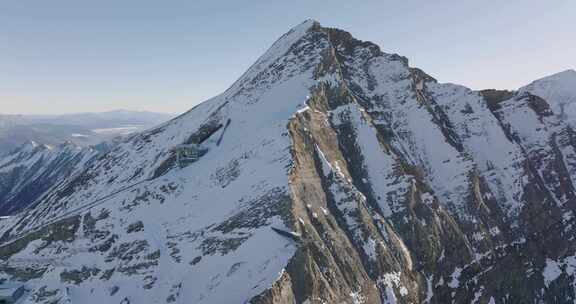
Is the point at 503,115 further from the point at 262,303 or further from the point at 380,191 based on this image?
the point at 262,303

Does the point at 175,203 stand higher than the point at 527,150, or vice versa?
the point at 527,150

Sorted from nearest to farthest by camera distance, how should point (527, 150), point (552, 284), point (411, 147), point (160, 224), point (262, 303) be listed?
point (262, 303) → point (160, 224) → point (552, 284) → point (411, 147) → point (527, 150)

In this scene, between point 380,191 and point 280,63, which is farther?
point 280,63

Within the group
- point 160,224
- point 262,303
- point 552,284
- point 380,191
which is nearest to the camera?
point 262,303

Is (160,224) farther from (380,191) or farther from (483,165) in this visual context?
(483,165)

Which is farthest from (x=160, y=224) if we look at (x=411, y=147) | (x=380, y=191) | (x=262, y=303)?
(x=411, y=147)

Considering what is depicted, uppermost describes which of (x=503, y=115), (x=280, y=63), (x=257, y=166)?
(x=280, y=63)

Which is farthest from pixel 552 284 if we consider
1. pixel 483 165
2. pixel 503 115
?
pixel 503 115
